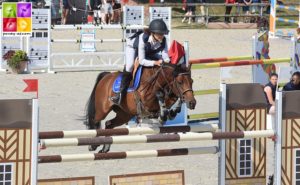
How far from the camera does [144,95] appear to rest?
11258mm

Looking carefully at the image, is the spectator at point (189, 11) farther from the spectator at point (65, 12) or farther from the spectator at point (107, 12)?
the spectator at point (65, 12)

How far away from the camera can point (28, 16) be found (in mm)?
19250

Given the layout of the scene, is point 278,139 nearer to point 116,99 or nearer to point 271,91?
point 116,99

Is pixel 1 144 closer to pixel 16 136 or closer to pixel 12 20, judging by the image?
pixel 16 136

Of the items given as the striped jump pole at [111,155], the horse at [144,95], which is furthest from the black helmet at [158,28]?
the striped jump pole at [111,155]

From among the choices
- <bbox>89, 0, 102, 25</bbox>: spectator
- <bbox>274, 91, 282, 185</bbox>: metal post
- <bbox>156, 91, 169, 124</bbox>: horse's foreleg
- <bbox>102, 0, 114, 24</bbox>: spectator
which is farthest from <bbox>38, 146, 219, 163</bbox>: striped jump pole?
<bbox>89, 0, 102, 25</bbox>: spectator

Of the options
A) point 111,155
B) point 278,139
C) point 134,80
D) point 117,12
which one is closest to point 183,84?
point 134,80

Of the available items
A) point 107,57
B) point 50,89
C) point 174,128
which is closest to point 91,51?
point 107,57

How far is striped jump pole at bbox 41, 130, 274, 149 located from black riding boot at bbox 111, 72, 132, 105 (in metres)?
3.44

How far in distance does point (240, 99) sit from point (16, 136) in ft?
6.81

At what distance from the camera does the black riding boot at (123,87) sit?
11.4 meters

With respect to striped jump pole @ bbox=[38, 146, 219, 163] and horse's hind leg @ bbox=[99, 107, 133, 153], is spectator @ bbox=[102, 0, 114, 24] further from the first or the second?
striped jump pole @ bbox=[38, 146, 219, 163]

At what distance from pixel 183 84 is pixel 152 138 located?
8.22ft

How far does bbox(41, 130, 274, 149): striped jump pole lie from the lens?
7637mm
